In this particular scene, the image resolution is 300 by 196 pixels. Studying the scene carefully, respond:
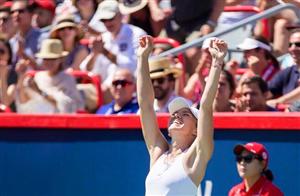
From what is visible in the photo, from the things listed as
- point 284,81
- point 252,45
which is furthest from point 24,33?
point 284,81

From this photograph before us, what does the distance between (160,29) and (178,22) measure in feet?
0.77

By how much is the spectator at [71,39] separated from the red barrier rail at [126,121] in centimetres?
115

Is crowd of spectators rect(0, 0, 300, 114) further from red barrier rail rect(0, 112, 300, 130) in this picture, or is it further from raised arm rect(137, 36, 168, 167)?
raised arm rect(137, 36, 168, 167)

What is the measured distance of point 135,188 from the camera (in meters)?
8.24

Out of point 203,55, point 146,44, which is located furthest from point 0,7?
point 146,44

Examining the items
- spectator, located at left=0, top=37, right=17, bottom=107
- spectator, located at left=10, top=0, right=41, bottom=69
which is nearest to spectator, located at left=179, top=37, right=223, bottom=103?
spectator, located at left=0, top=37, right=17, bottom=107

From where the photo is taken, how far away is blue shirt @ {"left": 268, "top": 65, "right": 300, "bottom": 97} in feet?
27.1

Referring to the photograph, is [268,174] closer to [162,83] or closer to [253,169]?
[253,169]

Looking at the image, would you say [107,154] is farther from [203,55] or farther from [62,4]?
[62,4]

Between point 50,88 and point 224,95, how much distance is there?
1.79m

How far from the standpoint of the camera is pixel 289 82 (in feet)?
27.3

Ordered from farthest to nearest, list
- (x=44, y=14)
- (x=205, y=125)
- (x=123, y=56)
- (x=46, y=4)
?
(x=44, y=14), (x=46, y=4), (x=123, y=56), (x=205, y=125)

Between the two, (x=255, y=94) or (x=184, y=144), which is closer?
(x=184, y=144)

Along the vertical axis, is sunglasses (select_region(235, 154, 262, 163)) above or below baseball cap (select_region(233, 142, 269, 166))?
below
